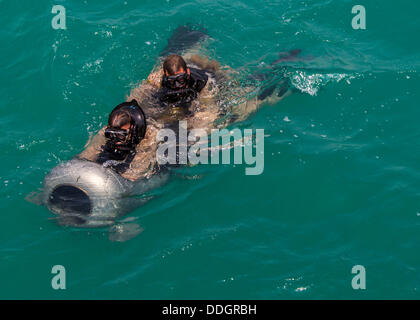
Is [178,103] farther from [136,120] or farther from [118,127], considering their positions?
[118,127]

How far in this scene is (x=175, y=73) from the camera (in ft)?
39.7

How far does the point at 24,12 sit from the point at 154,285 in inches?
432

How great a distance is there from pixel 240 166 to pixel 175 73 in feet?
9.65

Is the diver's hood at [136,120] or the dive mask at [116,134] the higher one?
the diver's hood at [136,120]

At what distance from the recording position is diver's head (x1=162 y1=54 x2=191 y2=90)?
12055 millimetres
